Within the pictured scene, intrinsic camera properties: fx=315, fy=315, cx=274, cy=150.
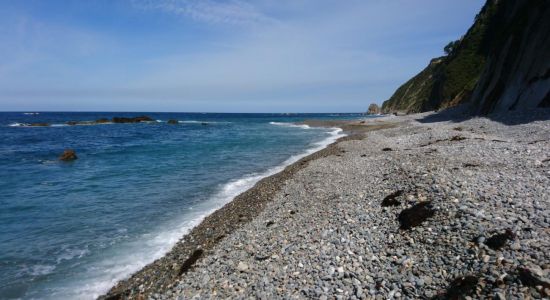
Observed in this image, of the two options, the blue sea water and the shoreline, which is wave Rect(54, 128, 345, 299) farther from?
the shoreline

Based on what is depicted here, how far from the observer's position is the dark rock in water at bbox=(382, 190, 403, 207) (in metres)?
11.4

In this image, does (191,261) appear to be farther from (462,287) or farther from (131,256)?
(462,287)

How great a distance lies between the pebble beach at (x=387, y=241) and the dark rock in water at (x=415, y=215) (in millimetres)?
31

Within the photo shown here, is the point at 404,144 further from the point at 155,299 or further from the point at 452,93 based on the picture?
the point at 452,93

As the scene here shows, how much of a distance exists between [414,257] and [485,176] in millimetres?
6368

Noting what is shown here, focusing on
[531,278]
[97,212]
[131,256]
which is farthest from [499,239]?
[97,212]

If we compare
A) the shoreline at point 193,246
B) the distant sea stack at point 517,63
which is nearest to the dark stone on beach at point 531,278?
the shoreline at point 193,246

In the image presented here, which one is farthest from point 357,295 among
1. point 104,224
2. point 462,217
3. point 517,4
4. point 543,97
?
point 517,4

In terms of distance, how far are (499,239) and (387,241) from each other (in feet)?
8.62

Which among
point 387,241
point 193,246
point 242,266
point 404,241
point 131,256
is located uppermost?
point 404,241

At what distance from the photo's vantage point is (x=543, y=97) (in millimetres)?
27656

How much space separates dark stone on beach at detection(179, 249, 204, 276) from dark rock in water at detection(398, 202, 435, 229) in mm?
6648

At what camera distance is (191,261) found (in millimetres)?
10422

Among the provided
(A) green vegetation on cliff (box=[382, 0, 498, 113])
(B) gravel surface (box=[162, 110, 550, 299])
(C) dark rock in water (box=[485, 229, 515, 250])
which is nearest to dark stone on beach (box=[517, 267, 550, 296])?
(B) gravel surface (box=[162, 110, 550, 299])
